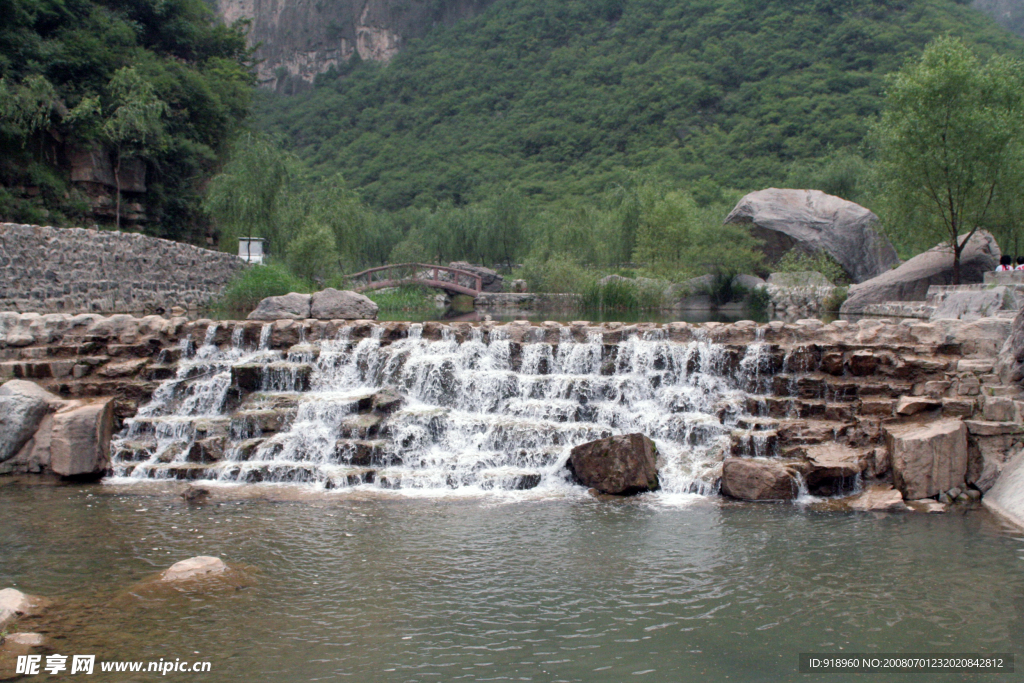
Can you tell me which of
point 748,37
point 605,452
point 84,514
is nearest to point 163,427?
point 84,514

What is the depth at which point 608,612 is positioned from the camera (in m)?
6.87

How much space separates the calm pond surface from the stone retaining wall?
1063 cm

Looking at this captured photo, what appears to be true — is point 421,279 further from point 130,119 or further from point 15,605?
point 15,605

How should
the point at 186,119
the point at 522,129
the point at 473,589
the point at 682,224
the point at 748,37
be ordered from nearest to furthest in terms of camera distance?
the point at 473,589 < the point at 186,119 < the point at 682,224 < the point at 748,37 < the point at 522,129

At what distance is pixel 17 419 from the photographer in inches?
482

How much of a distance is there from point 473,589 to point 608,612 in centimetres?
132

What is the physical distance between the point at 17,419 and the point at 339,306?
11.5 m

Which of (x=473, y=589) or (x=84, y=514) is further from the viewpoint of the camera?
(x=84, y=514)

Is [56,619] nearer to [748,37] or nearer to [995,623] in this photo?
[995,623]

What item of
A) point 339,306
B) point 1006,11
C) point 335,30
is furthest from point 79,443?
point 335,30

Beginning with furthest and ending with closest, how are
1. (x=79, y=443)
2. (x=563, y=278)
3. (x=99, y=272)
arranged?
(x=563, y=278) < (x=99, y=272) < (x=79, y=443)

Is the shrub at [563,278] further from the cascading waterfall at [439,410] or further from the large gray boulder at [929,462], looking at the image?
the large gray boulder at [929,462]

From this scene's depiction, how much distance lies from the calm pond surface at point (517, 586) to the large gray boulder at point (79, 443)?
1265 millimetres

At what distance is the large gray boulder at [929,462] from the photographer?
10.3 m
